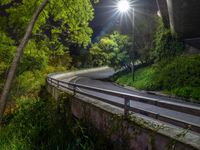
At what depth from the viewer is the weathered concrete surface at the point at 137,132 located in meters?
4.77

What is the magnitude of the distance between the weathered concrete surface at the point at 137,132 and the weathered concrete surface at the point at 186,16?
11.6m

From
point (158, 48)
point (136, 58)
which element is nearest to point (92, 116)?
point (158, 48)

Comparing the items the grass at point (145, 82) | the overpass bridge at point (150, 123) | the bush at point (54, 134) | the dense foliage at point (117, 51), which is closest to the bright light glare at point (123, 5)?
the grass at point (145, 82)

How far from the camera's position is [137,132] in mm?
6055

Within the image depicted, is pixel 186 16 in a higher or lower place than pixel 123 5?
lower

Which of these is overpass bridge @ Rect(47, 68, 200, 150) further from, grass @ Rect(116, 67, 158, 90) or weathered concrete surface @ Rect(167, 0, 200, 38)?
grass @ Rect(116, 67, 158, 90)

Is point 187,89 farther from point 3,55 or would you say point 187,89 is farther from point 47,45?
point 3,55

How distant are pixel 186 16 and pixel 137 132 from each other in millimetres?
16584

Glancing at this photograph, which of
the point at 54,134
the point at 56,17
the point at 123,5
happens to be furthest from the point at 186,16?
the point at 54,134

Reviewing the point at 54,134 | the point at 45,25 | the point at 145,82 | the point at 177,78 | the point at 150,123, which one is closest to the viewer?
the point at 150,123

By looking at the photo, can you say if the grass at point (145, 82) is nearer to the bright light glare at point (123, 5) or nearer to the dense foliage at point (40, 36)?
the bright light glare at point (123, 5)

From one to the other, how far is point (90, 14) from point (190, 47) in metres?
16.8

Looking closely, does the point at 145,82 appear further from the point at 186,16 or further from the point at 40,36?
Result: the point at 40,36

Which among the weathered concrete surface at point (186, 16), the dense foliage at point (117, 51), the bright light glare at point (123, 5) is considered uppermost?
the bright light glare at point (123, 5)
